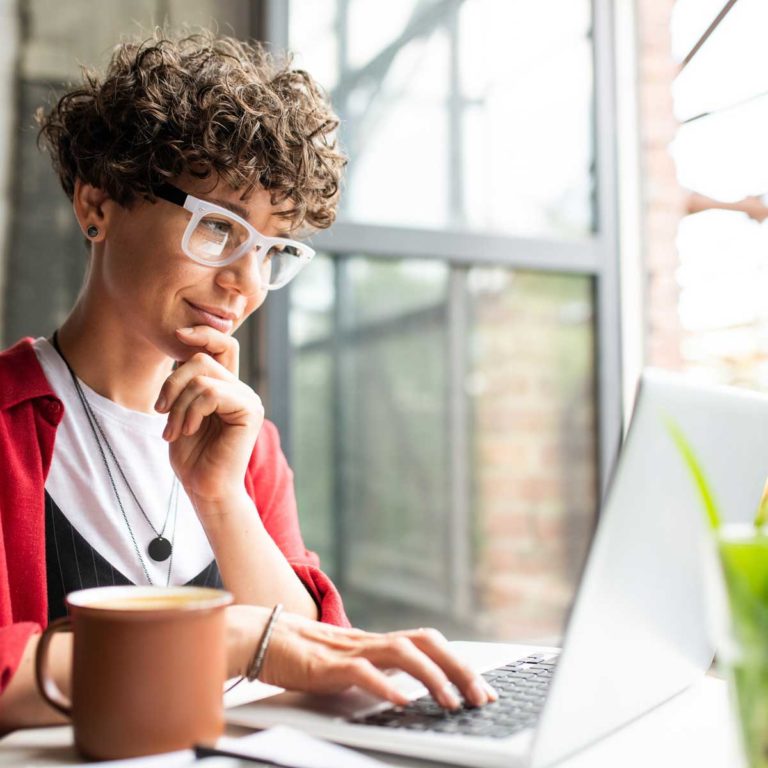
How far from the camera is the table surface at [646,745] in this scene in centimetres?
63

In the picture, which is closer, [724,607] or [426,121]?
[724,607]

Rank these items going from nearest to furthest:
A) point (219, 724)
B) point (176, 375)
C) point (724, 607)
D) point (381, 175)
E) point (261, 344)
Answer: point (724, 607)
point (219, 724)
point (176, 375)
point (261, 344)
point (381, 175)

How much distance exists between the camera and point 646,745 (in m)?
0.68

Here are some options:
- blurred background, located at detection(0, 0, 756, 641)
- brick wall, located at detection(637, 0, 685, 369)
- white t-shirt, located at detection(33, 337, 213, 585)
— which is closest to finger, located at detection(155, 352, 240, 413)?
white t-shirt, located at detection(33, 337, 213, 585)

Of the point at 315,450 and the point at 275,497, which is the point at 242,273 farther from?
the point at 315,450

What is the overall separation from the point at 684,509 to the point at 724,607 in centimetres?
15

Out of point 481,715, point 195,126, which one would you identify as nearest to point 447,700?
point 481,715

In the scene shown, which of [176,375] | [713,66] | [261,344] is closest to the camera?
[176,375]

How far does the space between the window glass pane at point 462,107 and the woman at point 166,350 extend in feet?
3.79

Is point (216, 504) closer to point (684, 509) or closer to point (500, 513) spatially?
point (684, 509)

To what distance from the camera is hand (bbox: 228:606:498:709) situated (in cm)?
71

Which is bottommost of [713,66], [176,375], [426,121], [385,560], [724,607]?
[385,560]

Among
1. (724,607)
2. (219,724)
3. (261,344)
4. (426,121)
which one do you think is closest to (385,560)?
(261,344)

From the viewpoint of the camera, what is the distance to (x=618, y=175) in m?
2.86
